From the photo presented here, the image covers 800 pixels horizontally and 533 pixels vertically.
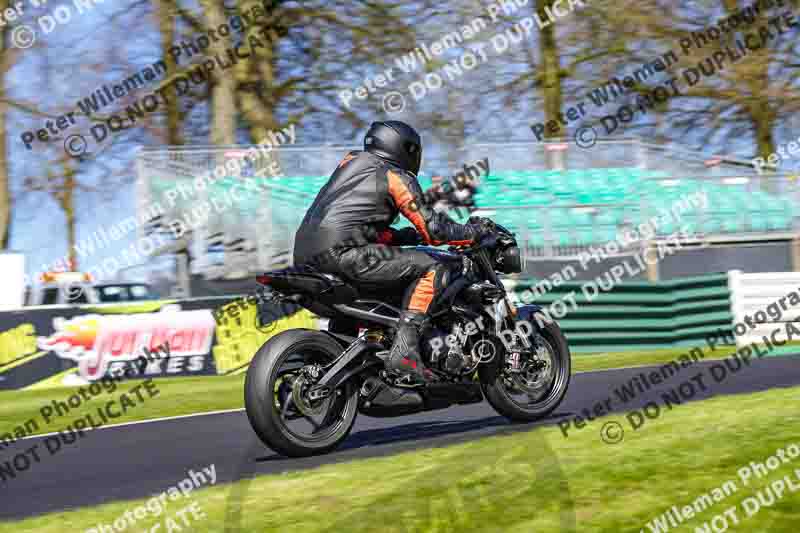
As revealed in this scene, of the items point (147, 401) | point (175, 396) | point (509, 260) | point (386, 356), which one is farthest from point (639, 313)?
point (386, 356)

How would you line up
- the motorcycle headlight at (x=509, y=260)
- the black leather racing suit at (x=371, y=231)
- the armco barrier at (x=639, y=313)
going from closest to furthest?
the black leather racing suit at (x=371, y=231)
the motorcycle headlight at (x=509, y=260)
the armco barrier at (x=639, y=313)

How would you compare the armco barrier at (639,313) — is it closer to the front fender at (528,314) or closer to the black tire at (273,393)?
the front fender at (528,314)

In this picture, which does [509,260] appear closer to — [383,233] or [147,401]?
[383,233]

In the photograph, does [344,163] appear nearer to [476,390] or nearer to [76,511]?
[476,390]

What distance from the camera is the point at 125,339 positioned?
579 inches

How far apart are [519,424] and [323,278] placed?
176cm

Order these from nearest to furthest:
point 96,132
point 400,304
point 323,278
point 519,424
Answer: point 323,278, point 400,304, point 519,424, point 96,132

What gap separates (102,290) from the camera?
57.6ft

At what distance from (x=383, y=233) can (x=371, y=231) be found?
0.64 ft

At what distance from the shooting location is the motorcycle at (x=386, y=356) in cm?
575

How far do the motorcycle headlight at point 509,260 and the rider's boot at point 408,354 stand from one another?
0.82 m

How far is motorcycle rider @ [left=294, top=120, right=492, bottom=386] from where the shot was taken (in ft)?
19.5

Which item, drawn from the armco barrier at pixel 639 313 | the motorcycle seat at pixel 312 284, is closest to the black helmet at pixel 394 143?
the motorcycle seat at pixel 312 284

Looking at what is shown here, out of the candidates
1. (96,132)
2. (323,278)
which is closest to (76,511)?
(323,278)
